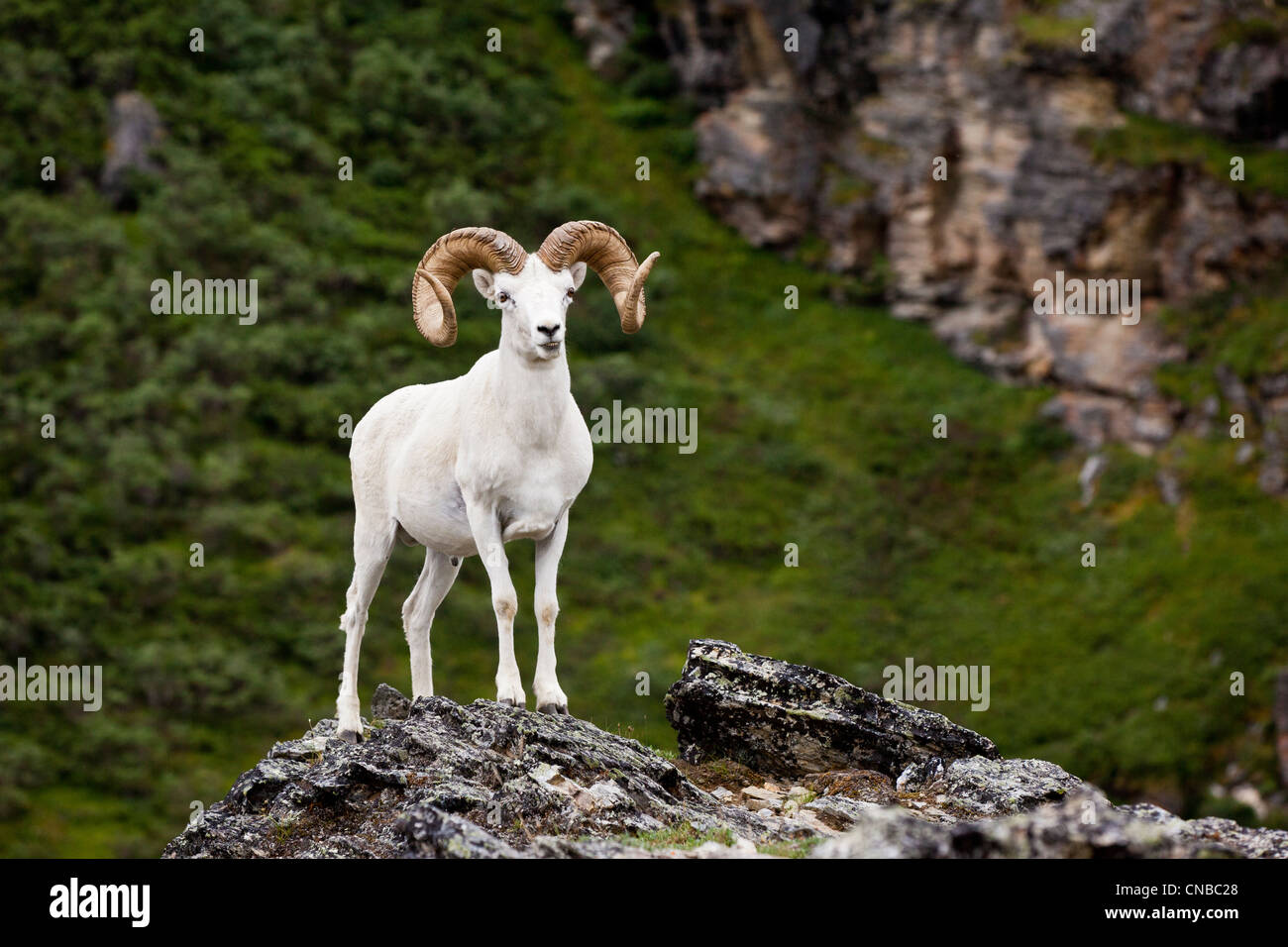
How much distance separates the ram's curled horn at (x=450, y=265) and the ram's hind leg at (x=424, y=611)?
239 centimetres

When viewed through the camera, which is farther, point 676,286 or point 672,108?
point 672,108

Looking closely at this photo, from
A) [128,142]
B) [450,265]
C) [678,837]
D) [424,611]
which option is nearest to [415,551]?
[128,142]

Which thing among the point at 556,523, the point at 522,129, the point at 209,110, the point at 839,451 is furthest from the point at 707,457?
the point at 556,523

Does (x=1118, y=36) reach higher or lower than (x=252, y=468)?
higher

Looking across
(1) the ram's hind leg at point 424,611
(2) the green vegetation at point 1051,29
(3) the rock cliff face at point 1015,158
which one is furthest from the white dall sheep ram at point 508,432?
(2) the green vegetation at point 1051,29

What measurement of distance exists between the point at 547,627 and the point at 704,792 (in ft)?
6.76

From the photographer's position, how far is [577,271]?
15.1 meters

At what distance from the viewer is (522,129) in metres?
69.8

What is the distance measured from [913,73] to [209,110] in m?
29.1

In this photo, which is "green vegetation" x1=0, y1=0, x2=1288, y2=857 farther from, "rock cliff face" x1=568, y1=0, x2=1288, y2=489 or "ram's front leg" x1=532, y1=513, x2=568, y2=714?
"ram's front leg" x1=532, y1=513, x2=568, y2=714

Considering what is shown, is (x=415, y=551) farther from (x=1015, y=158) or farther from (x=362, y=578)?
(x=362, y=578)

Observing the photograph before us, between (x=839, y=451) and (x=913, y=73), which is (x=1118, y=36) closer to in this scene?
(x=913, y=73)

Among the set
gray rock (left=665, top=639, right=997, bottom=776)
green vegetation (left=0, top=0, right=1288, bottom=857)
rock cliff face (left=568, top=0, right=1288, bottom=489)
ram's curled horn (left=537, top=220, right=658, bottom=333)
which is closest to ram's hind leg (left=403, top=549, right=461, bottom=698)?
gray rock (left=665, top=639, right=997, bottom=776)

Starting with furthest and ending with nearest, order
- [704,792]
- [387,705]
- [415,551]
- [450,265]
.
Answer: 1. [415,551]
2. [387,705]
3. [450,265]
4. [704,792]
